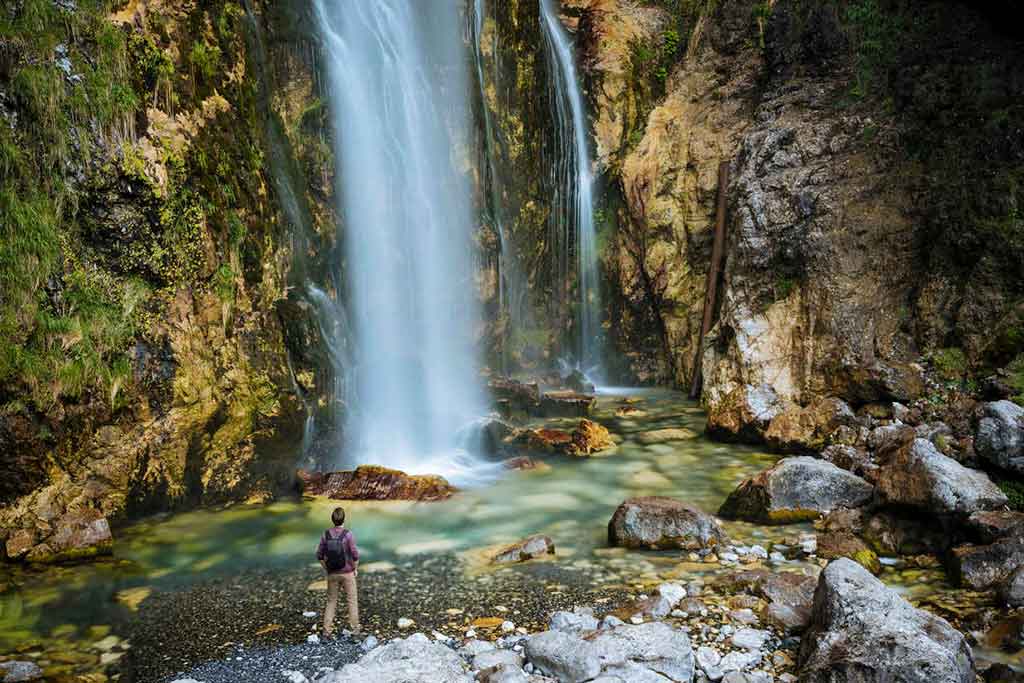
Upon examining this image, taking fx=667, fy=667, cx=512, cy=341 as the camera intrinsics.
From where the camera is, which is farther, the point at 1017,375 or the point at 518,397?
the point at 518,397

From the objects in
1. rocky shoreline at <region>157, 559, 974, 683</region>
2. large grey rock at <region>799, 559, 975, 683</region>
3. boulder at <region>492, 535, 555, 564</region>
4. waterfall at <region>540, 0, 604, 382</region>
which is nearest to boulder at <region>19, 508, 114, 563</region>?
rocky shoreline at <region>157, 559, 974, 683</region>

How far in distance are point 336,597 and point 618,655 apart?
222cm

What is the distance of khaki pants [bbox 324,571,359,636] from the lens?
5.25 metres

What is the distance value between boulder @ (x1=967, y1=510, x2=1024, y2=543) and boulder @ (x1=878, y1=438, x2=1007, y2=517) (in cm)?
15

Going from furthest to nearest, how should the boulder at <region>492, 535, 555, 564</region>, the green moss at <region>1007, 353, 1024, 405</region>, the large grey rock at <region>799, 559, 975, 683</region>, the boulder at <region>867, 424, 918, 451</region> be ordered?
the boulder at <region>867, 424, 918, 451</region>
the green moss at <region>1007, 353, 1024, 405</region>
the boulder at <region>492, 535, 555, 564</region>
the large grey rock at <region>799, 559, 975, 683</region>

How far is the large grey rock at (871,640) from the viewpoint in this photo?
3781 millimetres

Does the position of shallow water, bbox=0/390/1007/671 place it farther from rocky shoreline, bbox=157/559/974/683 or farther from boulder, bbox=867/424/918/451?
boulder, bbox=867/424/918/451

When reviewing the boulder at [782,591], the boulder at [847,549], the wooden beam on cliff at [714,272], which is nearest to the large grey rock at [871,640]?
the boulder at [782,591]

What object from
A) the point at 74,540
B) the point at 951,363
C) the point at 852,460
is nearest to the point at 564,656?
the point at 74,540

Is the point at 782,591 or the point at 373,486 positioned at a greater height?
the point at 373,486

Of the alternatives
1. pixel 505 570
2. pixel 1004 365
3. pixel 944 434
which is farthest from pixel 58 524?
pixel 1004 365

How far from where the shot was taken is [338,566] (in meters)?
5.25

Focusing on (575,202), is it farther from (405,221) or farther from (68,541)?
(68,541)

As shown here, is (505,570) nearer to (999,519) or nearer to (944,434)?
(999,519)
